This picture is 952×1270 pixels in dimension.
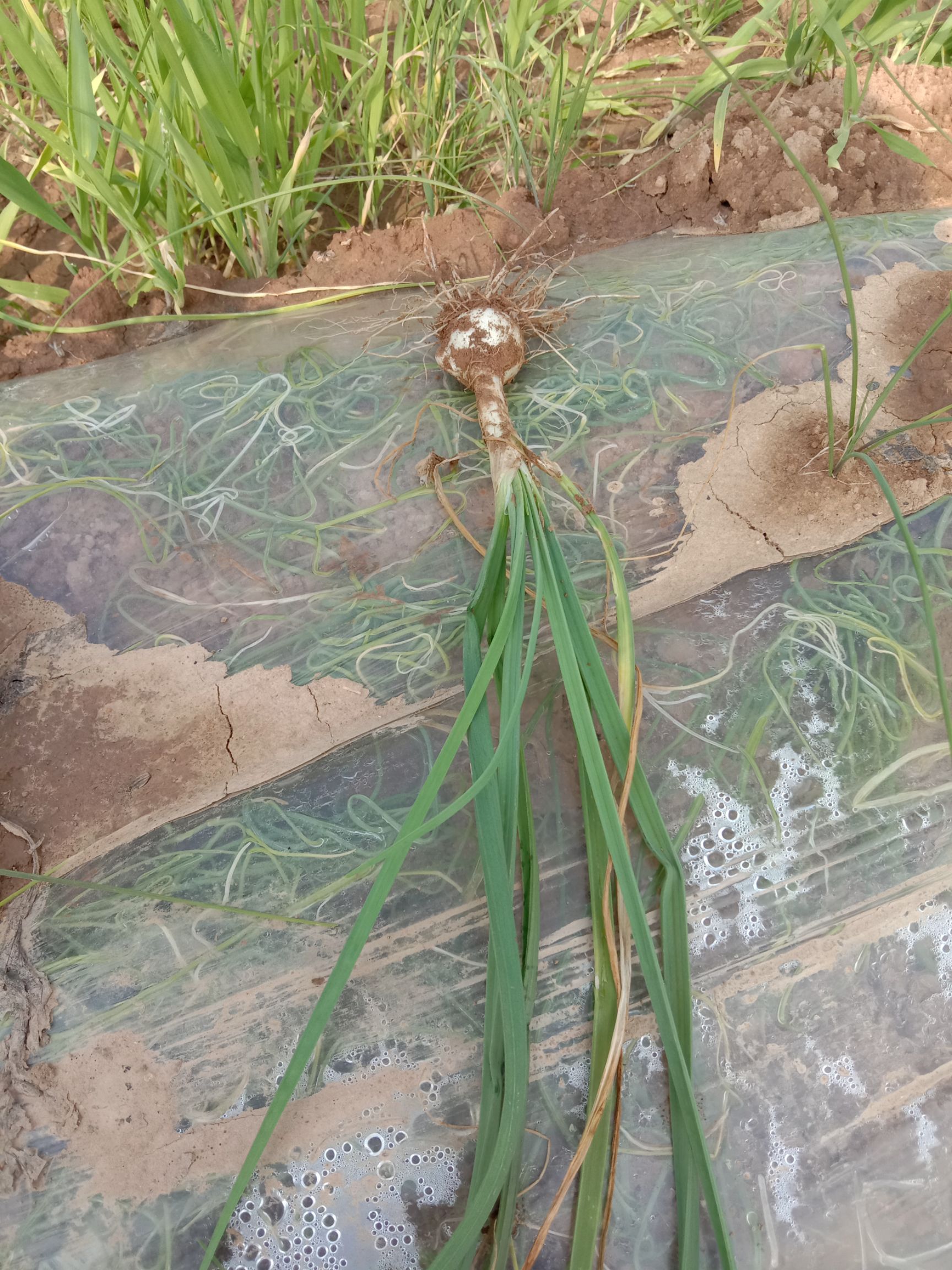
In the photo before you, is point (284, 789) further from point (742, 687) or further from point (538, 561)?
point (742, 687)

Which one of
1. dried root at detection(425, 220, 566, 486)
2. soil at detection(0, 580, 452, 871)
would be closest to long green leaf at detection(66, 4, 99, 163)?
dried root at detection(425, 220, 566, 486)

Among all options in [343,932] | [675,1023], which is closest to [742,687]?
[675,1023]

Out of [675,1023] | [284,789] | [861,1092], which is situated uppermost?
[284,789]

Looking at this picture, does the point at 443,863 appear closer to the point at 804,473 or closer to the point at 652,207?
the point at 804,473

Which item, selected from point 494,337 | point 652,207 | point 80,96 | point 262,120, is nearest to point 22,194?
point 80,96

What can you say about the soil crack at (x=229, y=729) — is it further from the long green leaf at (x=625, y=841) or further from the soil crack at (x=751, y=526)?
the soil crack at (x=751, y=526)

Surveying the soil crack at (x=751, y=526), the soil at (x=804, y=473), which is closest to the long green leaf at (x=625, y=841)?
the soil at (x=804, y=473)
